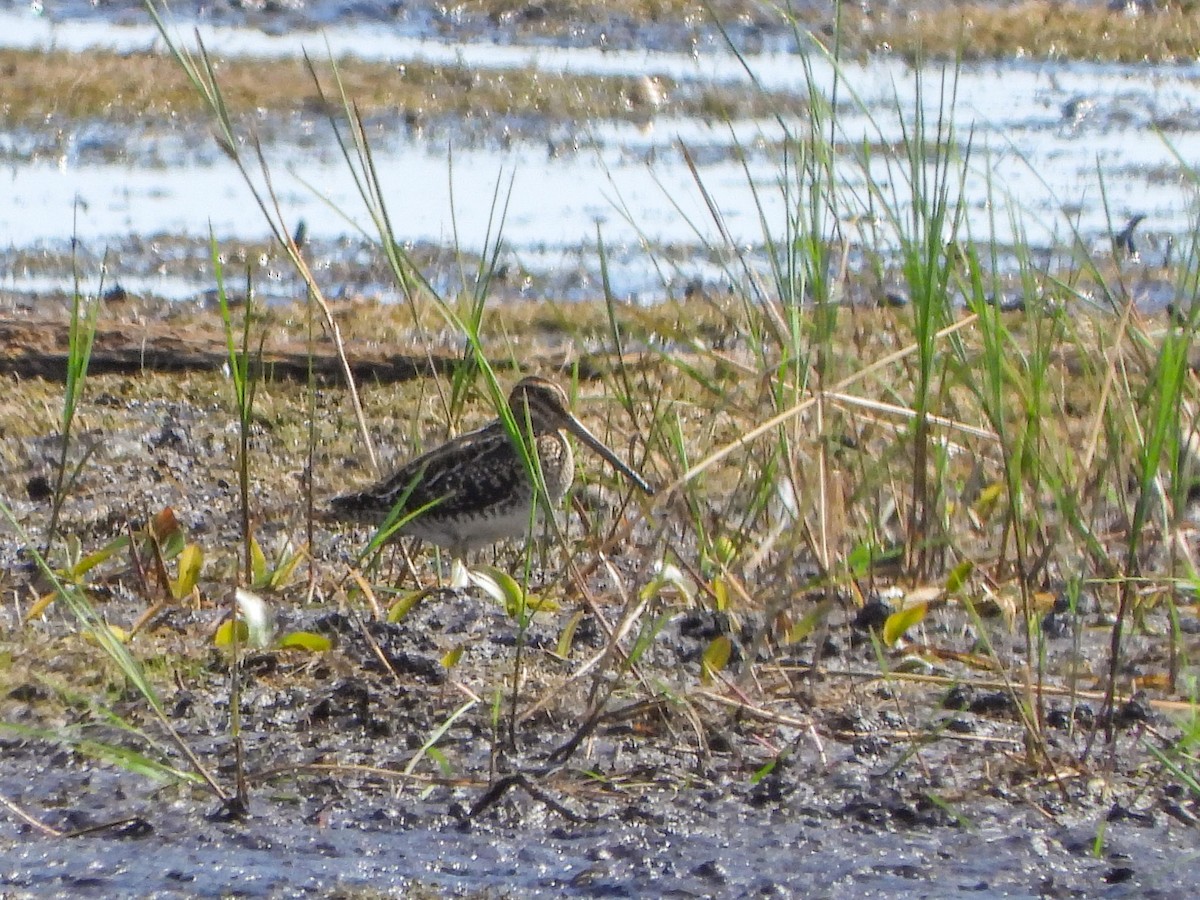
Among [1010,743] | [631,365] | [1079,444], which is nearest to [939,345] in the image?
[1079,444]

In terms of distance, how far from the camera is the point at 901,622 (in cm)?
401

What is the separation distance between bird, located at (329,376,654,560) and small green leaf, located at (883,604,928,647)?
101 cm

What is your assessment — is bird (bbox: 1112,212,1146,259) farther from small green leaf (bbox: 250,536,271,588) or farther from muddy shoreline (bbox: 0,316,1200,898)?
small green leaf (bbox: 250,536,271,588)

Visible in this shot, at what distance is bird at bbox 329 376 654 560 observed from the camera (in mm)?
5027

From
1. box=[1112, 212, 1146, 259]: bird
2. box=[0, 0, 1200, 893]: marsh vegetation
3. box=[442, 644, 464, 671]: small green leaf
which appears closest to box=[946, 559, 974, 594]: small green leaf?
box=[0, 0, 1200, 893]: marsh vegetation

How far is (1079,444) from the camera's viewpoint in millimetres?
4449

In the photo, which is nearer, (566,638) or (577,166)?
(566,638)

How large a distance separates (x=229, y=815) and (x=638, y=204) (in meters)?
6.35

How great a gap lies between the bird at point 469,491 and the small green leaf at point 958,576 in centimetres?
92

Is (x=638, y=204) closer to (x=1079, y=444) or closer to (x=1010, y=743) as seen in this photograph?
(x=1079, y=444)

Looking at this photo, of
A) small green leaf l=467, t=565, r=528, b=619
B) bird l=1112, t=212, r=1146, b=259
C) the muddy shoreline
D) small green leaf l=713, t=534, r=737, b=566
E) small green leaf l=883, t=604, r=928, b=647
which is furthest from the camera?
bird l=1112, t=212, r=1146, b=259

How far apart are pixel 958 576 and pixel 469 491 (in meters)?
1.32

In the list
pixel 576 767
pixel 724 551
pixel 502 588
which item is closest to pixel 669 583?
pixel 724 551

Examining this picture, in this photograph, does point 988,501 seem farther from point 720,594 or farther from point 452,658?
point 452,658
